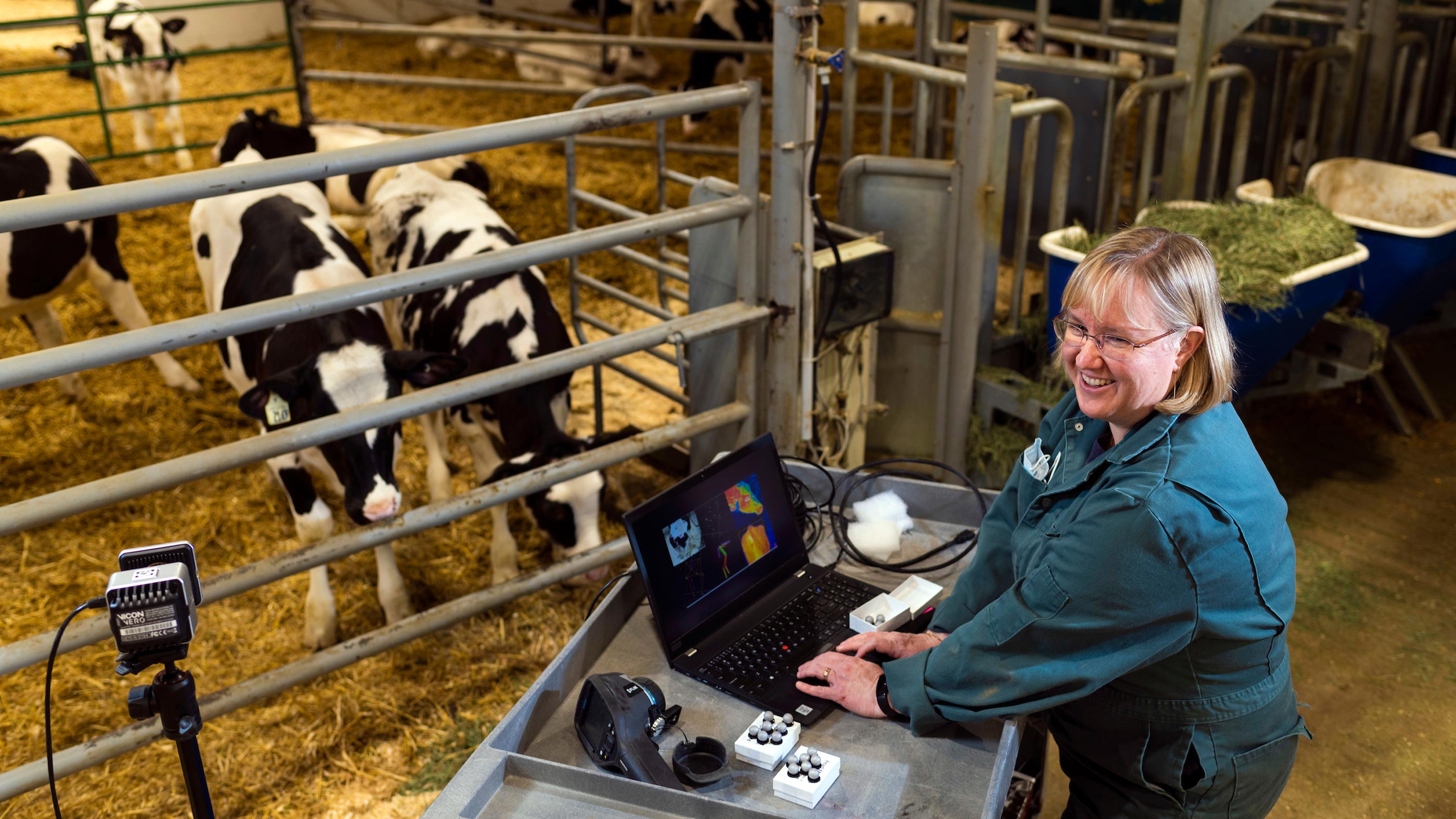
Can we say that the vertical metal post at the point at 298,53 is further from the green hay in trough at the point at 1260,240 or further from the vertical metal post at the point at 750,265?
the green hay in trough at the point at 1260,240

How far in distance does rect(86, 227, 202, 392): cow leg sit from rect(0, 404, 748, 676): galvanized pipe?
2.61m

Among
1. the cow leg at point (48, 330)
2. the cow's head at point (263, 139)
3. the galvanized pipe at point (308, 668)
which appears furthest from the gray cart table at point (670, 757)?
the cow's head at point (263, 139)

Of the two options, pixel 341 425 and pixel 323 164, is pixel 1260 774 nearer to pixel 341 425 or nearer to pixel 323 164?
pixel 341 425

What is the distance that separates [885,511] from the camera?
247 cm

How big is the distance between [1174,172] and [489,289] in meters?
2.78

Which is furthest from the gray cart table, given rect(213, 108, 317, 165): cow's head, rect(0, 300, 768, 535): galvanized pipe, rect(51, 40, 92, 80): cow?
rect(51, 40, 92, 80): cow

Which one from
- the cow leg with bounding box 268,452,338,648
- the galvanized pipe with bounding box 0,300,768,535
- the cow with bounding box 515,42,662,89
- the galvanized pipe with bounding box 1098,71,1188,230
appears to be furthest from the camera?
the cow with bounding box 515,42,662,89

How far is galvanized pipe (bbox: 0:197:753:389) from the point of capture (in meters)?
2.13

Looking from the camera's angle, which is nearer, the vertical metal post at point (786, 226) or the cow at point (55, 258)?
the vertical metal post at point (786, 226)

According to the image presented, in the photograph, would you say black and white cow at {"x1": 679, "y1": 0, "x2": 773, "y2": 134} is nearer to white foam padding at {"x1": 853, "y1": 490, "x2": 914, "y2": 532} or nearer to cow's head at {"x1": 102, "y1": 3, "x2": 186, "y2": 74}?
cow's head at {"x1": 102, "y1": 3, "x2": 186, "y2": 74}

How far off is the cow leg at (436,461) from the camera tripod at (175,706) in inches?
104

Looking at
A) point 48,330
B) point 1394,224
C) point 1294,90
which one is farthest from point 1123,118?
point 48,330

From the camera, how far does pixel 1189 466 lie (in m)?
1.70

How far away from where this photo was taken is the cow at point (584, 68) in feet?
31.5
